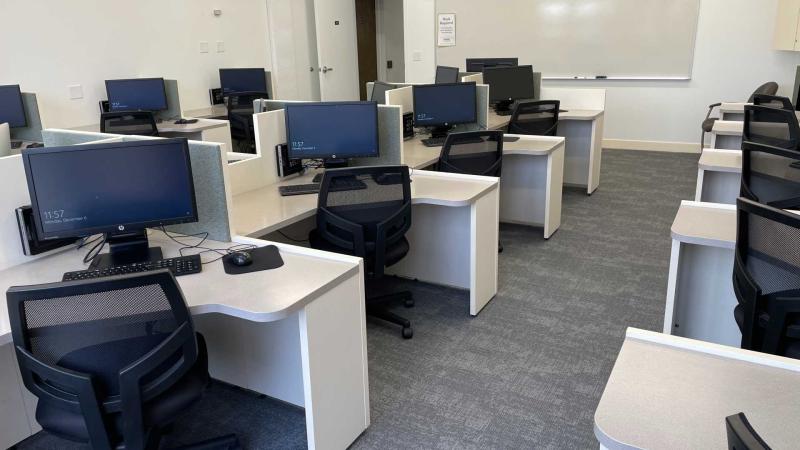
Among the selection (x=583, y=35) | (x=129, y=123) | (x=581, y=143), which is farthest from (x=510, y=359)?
(x=583, y=35)

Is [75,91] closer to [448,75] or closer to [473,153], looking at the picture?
[448,75]

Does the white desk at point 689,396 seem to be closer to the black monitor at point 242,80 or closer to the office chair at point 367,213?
the office chair at point 367,213

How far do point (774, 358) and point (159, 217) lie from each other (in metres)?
1.88

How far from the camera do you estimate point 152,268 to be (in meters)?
2.03

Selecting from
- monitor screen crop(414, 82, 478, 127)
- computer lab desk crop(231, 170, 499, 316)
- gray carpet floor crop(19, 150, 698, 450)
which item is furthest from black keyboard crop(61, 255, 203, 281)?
monitor screen crop(414, 82, 478, 127)

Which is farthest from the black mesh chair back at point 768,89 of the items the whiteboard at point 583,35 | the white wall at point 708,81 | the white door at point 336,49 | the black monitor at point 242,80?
the black monitor at point 242,80

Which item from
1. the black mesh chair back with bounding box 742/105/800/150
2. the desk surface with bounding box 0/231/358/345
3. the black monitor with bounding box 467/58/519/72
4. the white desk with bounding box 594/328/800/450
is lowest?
the white desk with bounding box 594/328/800/450

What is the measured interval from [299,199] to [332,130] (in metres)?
0.52

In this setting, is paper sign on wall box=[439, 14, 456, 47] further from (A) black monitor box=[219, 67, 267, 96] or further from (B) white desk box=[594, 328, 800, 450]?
(B) white desk box=[594, 328, 800, 450]

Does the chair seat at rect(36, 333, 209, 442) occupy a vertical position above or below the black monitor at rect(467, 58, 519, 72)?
below

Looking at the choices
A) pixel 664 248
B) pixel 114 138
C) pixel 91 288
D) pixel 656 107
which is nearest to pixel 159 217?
pixel 114 138

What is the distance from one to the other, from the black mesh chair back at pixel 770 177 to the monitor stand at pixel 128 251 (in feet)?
7.95

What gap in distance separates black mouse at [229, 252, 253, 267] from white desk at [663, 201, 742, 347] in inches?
62.3

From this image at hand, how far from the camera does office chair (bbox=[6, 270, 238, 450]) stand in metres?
1.52
